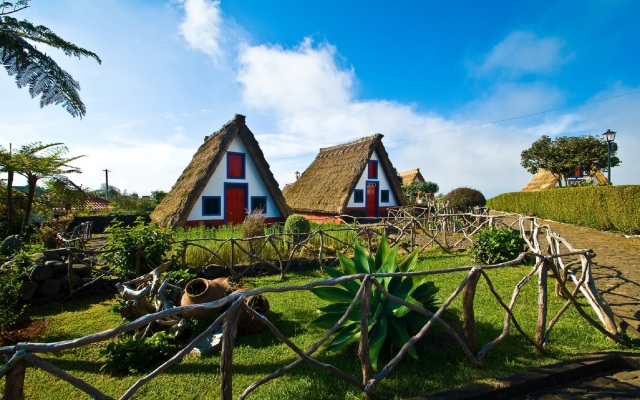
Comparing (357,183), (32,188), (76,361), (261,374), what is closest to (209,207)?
(32,188)

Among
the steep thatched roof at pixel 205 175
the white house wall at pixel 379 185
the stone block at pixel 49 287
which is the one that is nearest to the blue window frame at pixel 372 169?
the white house wall at pixel 379 185

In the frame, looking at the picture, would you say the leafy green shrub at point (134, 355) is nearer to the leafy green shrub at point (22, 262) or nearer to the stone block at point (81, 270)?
the leafy green shrub at point (22, 262)

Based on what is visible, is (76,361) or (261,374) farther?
(76,361)

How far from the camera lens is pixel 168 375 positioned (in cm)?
330

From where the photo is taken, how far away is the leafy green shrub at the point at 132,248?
18.0 ft

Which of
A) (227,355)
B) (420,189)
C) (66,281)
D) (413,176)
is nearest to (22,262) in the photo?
(66,281)

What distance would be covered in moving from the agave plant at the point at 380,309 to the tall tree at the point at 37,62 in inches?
205

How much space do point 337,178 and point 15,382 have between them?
55.0ft

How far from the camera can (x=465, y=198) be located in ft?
63.5

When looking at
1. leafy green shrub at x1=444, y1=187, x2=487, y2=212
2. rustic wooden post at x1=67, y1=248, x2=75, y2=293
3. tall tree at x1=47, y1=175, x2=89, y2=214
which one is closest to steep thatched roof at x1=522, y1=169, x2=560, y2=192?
leafy green shrub at x1=444, y1=187, x2=487, y2=212

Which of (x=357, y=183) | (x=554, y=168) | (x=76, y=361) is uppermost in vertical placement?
(x=554, y=168)

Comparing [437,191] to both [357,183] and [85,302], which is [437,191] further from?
[85,302]

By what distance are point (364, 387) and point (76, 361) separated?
3.24 meters

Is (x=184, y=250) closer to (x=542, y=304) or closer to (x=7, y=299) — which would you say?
(x=7, y=299)
